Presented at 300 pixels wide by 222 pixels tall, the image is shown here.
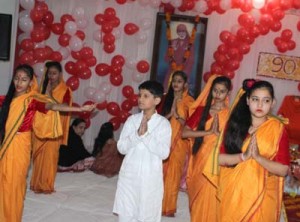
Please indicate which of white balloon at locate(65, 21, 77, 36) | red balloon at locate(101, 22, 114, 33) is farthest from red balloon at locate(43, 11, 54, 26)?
red balloon at locate(101, 22, 114, 33)

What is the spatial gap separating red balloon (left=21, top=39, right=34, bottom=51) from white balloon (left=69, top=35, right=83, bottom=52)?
62 centimetres

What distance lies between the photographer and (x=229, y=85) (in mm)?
3850

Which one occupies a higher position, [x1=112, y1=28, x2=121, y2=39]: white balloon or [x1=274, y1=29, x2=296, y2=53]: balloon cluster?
[x1=274, y1=29, x2=296, y2=53]: balloon cluster

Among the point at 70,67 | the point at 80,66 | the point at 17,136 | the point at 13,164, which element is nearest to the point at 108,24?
the point at 80,66

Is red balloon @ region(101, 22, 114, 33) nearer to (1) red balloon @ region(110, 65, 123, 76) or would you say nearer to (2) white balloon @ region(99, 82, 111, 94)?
(1) red balloon @ region(110, 65, 123, 76)

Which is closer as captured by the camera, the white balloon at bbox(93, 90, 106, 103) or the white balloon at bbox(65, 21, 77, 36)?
the white balloon at bbox(65, 21, 77, 36)

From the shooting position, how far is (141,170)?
3.25 metres

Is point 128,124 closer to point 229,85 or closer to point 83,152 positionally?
point 229,85

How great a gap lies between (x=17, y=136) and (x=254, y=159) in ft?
5.95

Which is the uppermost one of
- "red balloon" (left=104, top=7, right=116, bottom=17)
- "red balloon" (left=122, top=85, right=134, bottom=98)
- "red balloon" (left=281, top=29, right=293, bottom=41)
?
"red balloon" (left=104, top=7, right=116, bottom=17)

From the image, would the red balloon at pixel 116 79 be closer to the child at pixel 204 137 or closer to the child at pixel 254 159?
the child at pixel 204 137

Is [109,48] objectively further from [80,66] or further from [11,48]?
[11,48]

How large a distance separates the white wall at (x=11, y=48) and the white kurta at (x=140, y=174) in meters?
4.15

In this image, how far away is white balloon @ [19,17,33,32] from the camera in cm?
703
